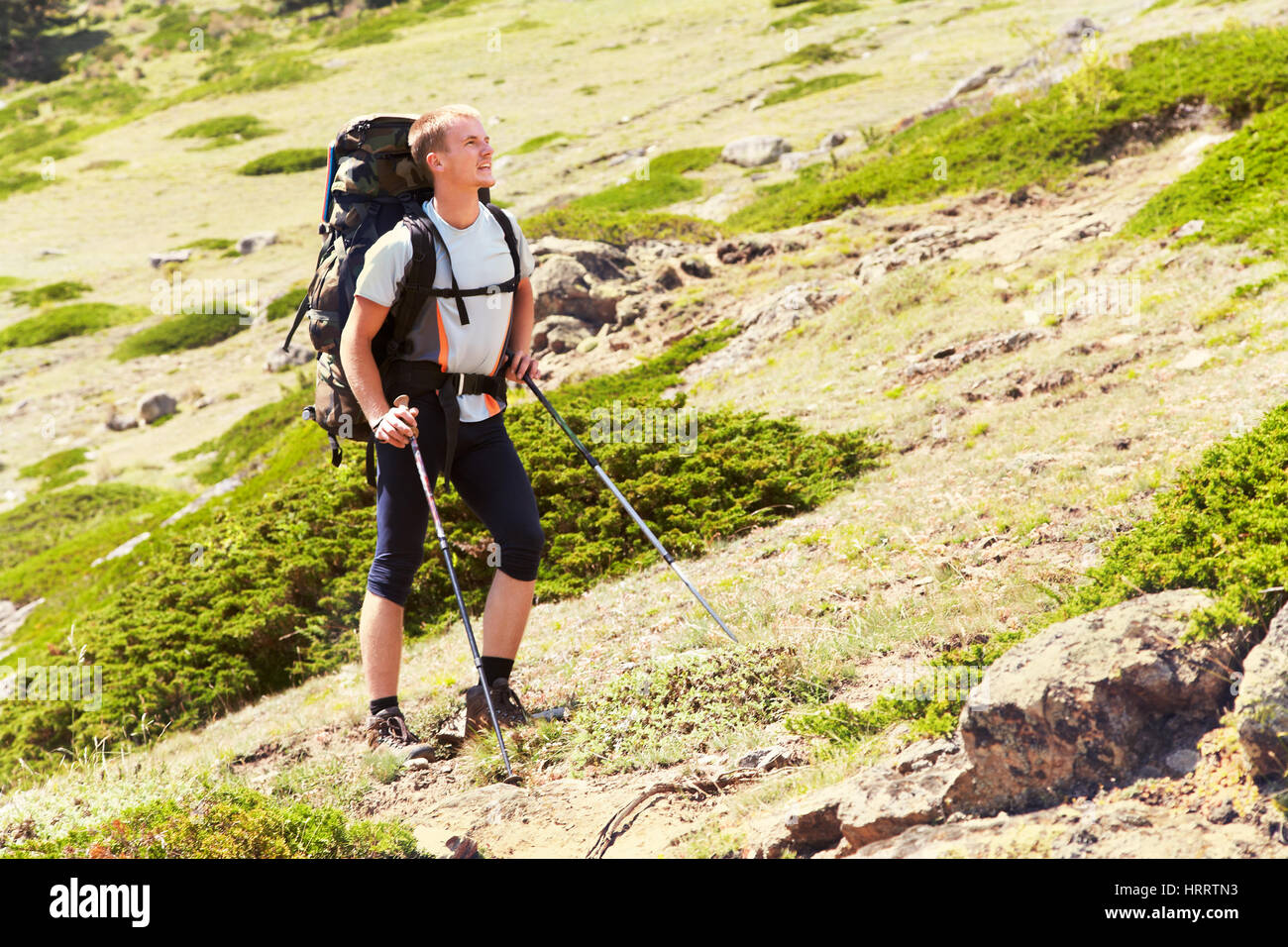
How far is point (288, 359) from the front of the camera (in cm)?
2141

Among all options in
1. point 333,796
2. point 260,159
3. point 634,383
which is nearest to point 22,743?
point 333,796

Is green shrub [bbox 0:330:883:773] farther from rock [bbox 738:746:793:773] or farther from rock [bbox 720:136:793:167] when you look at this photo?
rock [bbox 720:136:793:167]

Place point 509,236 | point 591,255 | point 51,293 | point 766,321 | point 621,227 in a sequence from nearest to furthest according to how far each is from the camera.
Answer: point 509,236, point 766,321, point 591,255, point 621,227, point 51,293

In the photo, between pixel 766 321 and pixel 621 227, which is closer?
Result: pixel 766 321

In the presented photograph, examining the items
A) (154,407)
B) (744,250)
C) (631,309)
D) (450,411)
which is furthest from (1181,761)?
(154,407)

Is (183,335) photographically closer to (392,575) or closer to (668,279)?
(668,279)

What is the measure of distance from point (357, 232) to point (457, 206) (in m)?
0.44

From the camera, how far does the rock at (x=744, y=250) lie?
1462 cm

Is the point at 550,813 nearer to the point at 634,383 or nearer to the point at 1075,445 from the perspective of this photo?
the point at 1075,445

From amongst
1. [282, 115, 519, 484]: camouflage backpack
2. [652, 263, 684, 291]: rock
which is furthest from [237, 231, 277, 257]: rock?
[282, 115, 519, 484]: camouflage backpack

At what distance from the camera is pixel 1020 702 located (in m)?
2.81

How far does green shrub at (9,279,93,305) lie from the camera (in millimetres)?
30312

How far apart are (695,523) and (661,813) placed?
3.73 m

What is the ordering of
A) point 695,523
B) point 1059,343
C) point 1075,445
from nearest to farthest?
point 1075,445 → point 695,523 → point 1059,343
